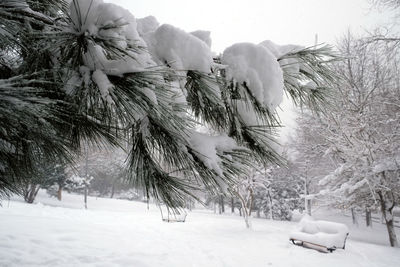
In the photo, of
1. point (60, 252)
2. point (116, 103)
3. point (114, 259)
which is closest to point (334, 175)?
point (114, 259)

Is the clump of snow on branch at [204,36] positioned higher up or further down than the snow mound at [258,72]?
higher up

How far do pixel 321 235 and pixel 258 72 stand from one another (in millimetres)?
9983

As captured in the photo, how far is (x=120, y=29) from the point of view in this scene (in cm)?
93

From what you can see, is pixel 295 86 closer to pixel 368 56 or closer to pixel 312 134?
pixel 368 56

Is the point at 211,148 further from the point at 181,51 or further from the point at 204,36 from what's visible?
the point at 204,36

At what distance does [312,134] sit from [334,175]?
2.98m

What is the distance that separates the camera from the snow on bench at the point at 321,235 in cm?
901

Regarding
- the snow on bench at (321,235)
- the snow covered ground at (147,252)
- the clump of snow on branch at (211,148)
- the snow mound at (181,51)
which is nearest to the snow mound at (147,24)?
the snow mound at (181,51)

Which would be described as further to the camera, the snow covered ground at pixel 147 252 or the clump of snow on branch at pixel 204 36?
the snow covered ground at pixel 147 252

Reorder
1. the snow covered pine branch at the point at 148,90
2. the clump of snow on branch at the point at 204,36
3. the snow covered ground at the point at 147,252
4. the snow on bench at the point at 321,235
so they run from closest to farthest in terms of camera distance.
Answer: the snow covered pine branch at the point at 148,90 → the clump of snow on branch at the point at 204,36 → the snow covered ground at the point at 147,252 → the snow on bench at the point at 321,235

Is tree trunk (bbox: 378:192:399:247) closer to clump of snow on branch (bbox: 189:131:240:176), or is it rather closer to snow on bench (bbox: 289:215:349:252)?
snow on bench (bbox: 289:215:349:252)

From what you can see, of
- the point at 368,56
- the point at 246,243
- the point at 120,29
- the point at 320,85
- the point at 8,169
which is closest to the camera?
the point at 120,29

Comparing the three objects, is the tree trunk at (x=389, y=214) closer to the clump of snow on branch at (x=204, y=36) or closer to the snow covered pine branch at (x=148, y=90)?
the snow covered pine branch at (x=148, y=90)

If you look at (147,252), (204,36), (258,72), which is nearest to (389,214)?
(147,252)
